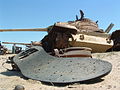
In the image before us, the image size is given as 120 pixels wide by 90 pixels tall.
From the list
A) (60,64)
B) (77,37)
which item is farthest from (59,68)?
(77,37)

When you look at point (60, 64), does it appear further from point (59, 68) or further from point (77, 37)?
point (77, 37)

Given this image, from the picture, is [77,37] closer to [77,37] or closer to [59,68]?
[77,37]

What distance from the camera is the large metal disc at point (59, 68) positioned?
4786 mm

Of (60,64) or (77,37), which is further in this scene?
(77,37)

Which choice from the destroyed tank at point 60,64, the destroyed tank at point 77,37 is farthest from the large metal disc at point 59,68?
the destroyed tank at point 77,37

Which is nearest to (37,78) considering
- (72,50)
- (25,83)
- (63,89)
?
(25,83)

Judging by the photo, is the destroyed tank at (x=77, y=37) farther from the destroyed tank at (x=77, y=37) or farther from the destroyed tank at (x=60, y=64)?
the destroyed tank at (x=60, y=64)

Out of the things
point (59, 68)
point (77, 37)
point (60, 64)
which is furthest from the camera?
point (77, 37)

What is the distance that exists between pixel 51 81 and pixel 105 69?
39.2 inches

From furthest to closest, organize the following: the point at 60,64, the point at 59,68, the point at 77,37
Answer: the point at 77,37 → the point at 60,64 → the point at 59,68

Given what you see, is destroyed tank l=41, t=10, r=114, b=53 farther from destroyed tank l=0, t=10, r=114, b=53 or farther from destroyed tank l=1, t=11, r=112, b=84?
destroyed tank l=1, t=11, r=112, b=84

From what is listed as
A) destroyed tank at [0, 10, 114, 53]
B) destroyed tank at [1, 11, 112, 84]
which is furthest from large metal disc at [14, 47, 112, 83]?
destroyed tank at [0, 10, 114, 53]

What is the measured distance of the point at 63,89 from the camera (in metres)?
4.52

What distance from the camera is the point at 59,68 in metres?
5.25
